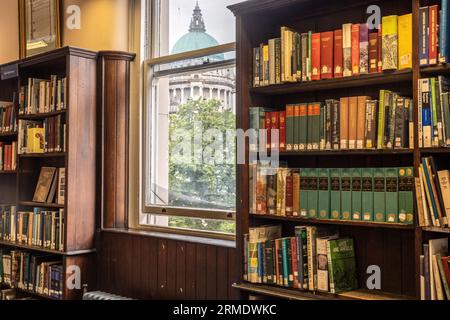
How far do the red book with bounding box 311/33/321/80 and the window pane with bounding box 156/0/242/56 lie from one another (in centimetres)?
97

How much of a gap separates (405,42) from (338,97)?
1.91 ft

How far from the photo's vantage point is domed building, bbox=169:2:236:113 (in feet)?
12.4

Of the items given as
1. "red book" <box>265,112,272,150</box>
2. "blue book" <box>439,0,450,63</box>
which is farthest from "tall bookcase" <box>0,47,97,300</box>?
"blue book" <box>439,0,450,63</box>

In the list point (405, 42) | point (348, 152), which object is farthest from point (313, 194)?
point (405, 42)

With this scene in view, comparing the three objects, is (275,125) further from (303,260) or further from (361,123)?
(303,260)

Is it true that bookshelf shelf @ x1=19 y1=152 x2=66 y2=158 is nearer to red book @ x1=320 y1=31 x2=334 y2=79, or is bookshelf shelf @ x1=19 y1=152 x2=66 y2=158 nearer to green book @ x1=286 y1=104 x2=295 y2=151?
green book @ x1=286 y1=104 x2=295 y2=151

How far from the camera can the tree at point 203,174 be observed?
3725 mm

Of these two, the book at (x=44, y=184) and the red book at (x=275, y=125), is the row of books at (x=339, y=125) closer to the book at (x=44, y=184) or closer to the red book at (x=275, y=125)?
the red book at (x=275, y=125)

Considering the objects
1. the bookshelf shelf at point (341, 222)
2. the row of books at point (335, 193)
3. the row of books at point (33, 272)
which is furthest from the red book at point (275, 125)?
the row of books at point (33, 272)

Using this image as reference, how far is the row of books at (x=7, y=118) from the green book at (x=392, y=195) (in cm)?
345

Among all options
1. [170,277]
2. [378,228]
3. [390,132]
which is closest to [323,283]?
[378,228]
